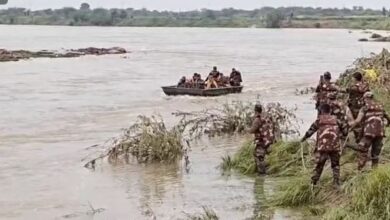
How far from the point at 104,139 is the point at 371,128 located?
11992mm

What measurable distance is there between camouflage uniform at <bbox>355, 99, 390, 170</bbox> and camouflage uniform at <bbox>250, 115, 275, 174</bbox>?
218cm

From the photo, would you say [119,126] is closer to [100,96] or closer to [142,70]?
[100,96]

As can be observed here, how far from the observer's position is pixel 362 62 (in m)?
28.9

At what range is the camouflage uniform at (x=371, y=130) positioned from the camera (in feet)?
43.5

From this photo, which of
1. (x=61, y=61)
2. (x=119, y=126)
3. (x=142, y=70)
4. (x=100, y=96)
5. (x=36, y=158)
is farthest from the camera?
(x=61, y=61)

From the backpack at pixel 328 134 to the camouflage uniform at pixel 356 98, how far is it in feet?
6.92

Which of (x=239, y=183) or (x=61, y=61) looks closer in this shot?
(x=239, y=183)

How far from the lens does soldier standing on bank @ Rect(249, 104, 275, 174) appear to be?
1516 centimetres

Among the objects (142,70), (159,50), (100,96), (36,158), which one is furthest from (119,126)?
(159,50)

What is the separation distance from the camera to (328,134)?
1258cm

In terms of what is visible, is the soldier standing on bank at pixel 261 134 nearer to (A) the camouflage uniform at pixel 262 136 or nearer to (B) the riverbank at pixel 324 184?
(A) the camouflage uniform at pixel 262 136

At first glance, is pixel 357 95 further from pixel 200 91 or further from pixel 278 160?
pixel 200 91

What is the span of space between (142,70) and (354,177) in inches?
1781

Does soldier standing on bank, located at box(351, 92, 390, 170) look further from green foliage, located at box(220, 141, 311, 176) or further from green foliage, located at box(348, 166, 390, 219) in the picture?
green foliage, located at box(348, 166, 390, 219)
